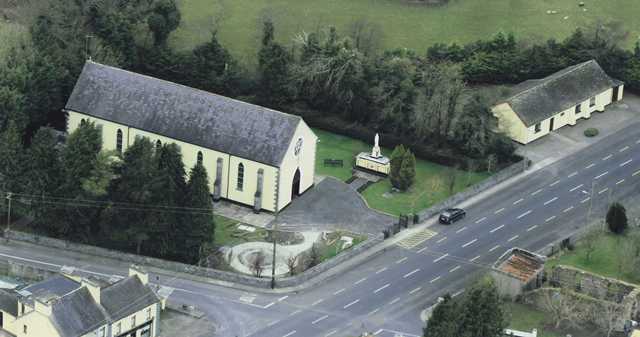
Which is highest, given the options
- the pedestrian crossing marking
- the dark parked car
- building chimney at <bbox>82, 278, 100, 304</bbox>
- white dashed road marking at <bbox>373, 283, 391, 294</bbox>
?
the dark parked car

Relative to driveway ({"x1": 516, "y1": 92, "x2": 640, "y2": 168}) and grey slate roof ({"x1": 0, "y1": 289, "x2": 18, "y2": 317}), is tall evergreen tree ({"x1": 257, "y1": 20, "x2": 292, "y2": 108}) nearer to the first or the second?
driveway ({"x1": 516, "y1": 92, "x2": 640, "y2": 168})

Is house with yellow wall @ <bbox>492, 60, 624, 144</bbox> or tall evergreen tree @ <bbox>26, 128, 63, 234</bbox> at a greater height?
house with yellow wall @ <bbox>492, 60, 624, 144</bbox>

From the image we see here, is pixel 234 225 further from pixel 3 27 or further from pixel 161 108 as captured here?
pixel 3 27

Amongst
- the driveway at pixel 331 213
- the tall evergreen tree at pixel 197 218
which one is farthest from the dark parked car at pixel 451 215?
the tall evergreen tree at pixel 197 218

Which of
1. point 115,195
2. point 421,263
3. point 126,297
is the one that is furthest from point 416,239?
point 126,297

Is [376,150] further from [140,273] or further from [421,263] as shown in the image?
[140,273]

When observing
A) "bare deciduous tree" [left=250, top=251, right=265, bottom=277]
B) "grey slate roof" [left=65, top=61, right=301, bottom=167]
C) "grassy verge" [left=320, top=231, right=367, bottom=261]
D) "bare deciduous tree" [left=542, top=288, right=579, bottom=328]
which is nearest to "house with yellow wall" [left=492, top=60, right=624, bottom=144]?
"grassy verge" [left=320, top=231, right=367, bottom=261]

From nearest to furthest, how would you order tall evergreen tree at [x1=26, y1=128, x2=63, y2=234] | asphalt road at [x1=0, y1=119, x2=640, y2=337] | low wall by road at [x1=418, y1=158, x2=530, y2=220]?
asphalt road at [x1=0, y1=119, x2=640, y2=337], tall evergreen tree at [x1=26, y1=128, x2=63, y2=234], low wall by road at [x1=418, y1=158, x2=530, y2=220]
